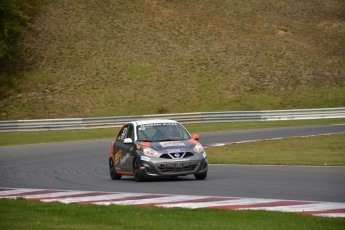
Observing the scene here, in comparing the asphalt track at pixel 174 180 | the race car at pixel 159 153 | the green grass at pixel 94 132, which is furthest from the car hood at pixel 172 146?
the green grass at pixel 94 132

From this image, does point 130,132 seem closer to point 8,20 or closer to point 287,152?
point 287,152

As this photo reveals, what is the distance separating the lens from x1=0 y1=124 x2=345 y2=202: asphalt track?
15.8 m

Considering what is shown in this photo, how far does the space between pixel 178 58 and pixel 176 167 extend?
48437 mm

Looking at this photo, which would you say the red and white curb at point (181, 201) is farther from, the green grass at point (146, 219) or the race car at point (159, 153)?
the race car at point (159, 153)

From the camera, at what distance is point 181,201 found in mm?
14359

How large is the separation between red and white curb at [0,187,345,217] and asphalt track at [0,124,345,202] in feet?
2.19

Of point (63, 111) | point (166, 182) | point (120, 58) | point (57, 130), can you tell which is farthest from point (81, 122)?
point (166, 182)

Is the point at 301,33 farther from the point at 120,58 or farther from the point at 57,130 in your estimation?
the point at 57,130

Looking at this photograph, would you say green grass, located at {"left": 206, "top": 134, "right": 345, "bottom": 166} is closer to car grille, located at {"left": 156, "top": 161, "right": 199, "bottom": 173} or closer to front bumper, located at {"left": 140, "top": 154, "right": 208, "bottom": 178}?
front bumper, located at {"left": 140, "top": 154, "right": 208, "bottom": 178}

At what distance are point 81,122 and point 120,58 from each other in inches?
769

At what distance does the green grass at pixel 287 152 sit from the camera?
24.4m

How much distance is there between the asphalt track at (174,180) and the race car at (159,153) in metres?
0.27

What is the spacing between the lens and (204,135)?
39031 millimetres

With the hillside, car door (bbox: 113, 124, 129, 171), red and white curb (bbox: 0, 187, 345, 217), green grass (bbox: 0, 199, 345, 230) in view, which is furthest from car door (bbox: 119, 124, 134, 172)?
the hillside
